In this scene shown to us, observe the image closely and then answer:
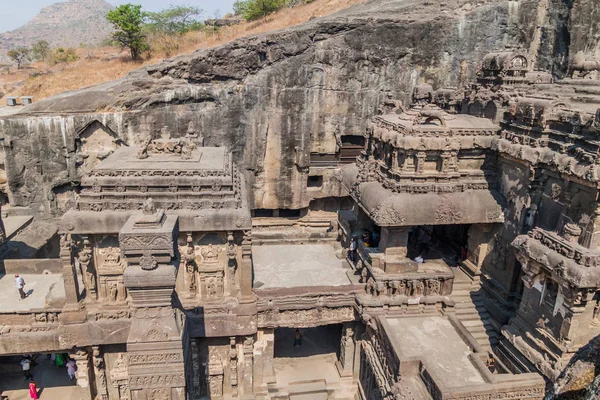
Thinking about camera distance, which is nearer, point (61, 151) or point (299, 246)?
point (299, 246)

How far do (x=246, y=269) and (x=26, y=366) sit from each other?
845 centimetres

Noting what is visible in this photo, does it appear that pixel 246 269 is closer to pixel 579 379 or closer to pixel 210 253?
pixel 210 253

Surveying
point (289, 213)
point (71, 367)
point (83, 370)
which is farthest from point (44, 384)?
point (289, 213)

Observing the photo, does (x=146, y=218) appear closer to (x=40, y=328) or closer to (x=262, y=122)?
(x=40, y=328)

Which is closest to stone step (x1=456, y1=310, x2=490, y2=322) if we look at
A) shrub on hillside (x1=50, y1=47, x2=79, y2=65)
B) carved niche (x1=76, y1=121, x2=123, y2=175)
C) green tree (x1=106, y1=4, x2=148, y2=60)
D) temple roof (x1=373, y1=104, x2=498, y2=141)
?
temple roof (x1=373, y1=104, x2=498, y2=141)

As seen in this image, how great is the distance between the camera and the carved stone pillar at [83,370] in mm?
12766

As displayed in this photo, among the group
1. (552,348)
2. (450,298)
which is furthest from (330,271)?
(552,348)

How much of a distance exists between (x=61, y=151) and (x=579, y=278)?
854 inches

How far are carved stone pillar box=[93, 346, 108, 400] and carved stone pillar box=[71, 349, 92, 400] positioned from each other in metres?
0.23

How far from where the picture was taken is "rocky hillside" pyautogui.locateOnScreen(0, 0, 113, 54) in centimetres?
14812

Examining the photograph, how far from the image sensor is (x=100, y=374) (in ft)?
43.0

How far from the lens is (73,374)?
14.3 meters

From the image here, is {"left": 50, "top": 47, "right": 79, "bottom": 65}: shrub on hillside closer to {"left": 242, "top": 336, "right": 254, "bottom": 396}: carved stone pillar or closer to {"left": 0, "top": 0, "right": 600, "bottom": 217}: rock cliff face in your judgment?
{"left": 0, "top": 0, "right": 600, "bottom": 217}: rock cliff face

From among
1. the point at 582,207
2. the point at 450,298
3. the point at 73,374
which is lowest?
the point at 73,374
